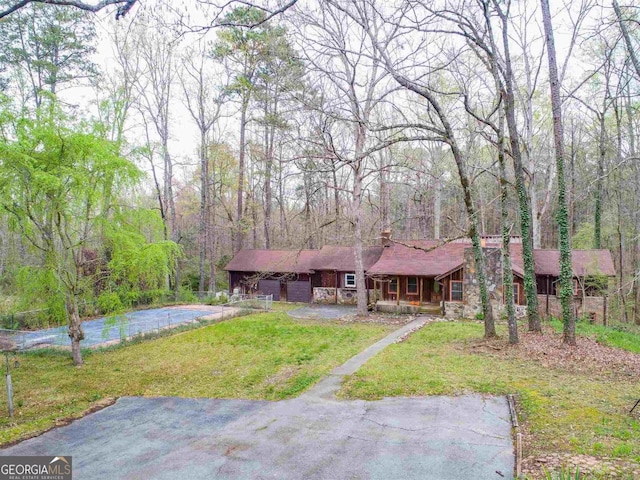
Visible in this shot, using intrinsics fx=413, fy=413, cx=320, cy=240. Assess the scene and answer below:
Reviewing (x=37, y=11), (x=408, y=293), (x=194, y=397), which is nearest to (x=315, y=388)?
(x=194, y=397)

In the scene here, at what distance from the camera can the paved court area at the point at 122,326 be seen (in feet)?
53.5

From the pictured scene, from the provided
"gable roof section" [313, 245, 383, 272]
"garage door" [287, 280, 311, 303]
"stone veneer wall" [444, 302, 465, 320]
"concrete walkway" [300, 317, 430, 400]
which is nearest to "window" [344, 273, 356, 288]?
"gable roof section" [313, 245, 383, 272]

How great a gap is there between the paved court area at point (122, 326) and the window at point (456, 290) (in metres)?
12.8

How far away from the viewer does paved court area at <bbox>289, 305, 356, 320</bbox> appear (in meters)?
22.6

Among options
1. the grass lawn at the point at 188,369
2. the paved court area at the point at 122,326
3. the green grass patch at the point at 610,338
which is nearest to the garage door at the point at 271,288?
the paved court area at the point at 122,326

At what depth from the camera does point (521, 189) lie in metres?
13.0

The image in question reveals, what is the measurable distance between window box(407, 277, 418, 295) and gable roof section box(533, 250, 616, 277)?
254 inches

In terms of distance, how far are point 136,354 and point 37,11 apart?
17.3m

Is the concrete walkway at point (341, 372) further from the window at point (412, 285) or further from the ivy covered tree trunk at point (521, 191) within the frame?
the window at point (412, 285)

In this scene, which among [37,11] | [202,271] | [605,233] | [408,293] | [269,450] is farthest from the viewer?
[202,271]

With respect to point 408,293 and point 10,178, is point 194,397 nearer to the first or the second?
point 10,178

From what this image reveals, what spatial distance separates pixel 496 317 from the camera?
65.8 feet

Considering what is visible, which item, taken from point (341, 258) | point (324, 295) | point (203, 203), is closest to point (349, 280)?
point (341, 258)

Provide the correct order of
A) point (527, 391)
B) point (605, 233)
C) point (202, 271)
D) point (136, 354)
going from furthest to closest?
point (202, 271)
point (605, 233)
point (136, 354)
point (527, 391)
